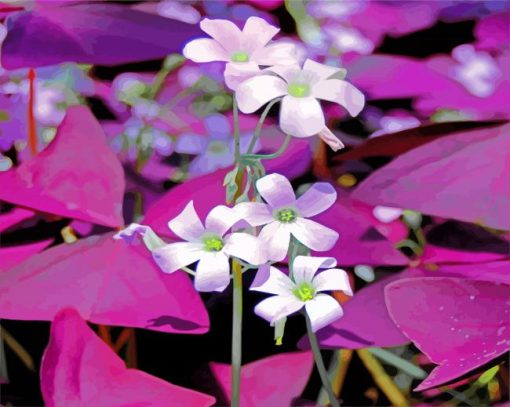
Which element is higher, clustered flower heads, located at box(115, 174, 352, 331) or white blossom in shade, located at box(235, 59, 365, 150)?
white blossom in shade, located at box(235, 59, 365, 150)

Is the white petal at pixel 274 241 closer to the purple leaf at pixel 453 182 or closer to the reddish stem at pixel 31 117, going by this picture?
the purple leaf at pixel 453 182

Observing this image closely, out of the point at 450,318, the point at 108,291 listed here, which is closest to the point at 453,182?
the point at 450,318

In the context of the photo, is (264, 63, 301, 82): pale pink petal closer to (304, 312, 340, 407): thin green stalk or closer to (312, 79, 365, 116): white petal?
(312, 79, 365, 116): white petal

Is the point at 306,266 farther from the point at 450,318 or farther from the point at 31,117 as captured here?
the point at 31,117

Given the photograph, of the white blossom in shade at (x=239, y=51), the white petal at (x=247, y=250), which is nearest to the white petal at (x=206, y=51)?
the white blossom in shade at (x=239, y=51)

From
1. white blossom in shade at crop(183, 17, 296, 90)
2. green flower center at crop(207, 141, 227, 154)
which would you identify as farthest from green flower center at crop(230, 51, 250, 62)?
green flower center at crop(207, 141, 227, 154)

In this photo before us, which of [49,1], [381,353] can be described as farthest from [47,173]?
[381,353]
